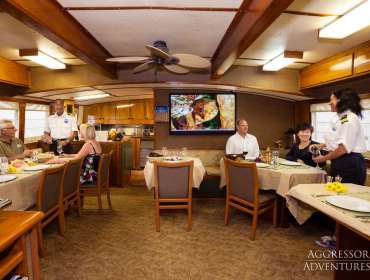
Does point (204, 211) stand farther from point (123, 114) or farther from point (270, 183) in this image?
point (123, 114)

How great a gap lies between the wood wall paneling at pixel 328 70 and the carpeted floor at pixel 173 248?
6.60ft

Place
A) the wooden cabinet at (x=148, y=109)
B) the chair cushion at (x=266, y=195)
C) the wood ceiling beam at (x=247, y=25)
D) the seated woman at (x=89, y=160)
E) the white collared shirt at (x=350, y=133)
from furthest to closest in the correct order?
the wooden cabinet at (x=148, y=109)
the seated woman at (x=89, y=160)
the chair cushion at (x=266, y=195)
the white collared shirt at (x=350, y=133)
the wood ceiling beam at (x=247, y=25)

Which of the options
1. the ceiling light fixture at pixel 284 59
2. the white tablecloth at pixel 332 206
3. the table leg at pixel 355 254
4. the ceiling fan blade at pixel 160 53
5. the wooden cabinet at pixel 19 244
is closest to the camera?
the wooden cabinet at pixel 19 244

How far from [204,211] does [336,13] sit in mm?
2863

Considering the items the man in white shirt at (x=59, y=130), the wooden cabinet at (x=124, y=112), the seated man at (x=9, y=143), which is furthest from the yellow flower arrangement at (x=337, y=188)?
the wooden cabinet at (x=124, y=112)

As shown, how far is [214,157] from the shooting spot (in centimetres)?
495

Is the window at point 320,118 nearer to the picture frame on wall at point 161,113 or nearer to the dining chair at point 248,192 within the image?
the dining chair at point 248,192

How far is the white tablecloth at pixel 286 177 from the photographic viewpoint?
2.81m

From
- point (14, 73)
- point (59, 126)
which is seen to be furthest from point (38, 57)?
point (59, 126)

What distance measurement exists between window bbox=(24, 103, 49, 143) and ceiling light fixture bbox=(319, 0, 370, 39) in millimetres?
5035

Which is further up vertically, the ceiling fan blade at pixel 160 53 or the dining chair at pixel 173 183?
the ceiling fan blade at pixel 160 53

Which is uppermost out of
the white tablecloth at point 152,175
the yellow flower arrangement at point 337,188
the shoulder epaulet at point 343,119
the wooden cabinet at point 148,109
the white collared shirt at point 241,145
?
the wooden cabinet at point 148,109

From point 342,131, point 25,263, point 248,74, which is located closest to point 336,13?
point 342,131

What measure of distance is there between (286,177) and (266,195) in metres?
0.37
